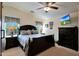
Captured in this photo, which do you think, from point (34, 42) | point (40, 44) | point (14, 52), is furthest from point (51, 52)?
point (14, 52)

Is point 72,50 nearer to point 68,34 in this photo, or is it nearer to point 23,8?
point 68,34

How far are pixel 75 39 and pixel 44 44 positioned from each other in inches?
25.6

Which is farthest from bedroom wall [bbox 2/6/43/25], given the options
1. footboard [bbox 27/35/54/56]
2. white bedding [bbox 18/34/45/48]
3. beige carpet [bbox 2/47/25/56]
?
beige carpet [bbox 2/47/25/56]

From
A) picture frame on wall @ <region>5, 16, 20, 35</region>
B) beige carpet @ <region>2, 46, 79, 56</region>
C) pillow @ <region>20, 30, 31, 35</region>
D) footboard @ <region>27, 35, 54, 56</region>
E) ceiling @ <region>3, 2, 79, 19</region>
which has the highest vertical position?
ceiling @ <region>3, 2, 79, 19</region>

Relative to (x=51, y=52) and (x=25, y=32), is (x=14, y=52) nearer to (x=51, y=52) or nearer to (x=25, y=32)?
(x=25, y=32)

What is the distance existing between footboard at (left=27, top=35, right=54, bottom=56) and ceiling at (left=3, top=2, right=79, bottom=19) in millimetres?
479

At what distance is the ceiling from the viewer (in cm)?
188

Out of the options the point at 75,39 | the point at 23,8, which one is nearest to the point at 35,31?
the point at 23,8

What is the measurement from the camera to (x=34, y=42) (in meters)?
1.87

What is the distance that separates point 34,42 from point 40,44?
Result: 16cm

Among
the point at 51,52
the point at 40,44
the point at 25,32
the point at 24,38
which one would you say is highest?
the point at 25,32

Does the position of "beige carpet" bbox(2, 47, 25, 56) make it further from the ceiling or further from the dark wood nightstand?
the ceiling

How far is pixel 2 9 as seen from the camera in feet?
6.05

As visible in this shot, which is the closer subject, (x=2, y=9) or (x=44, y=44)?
(x=2, y=9)
